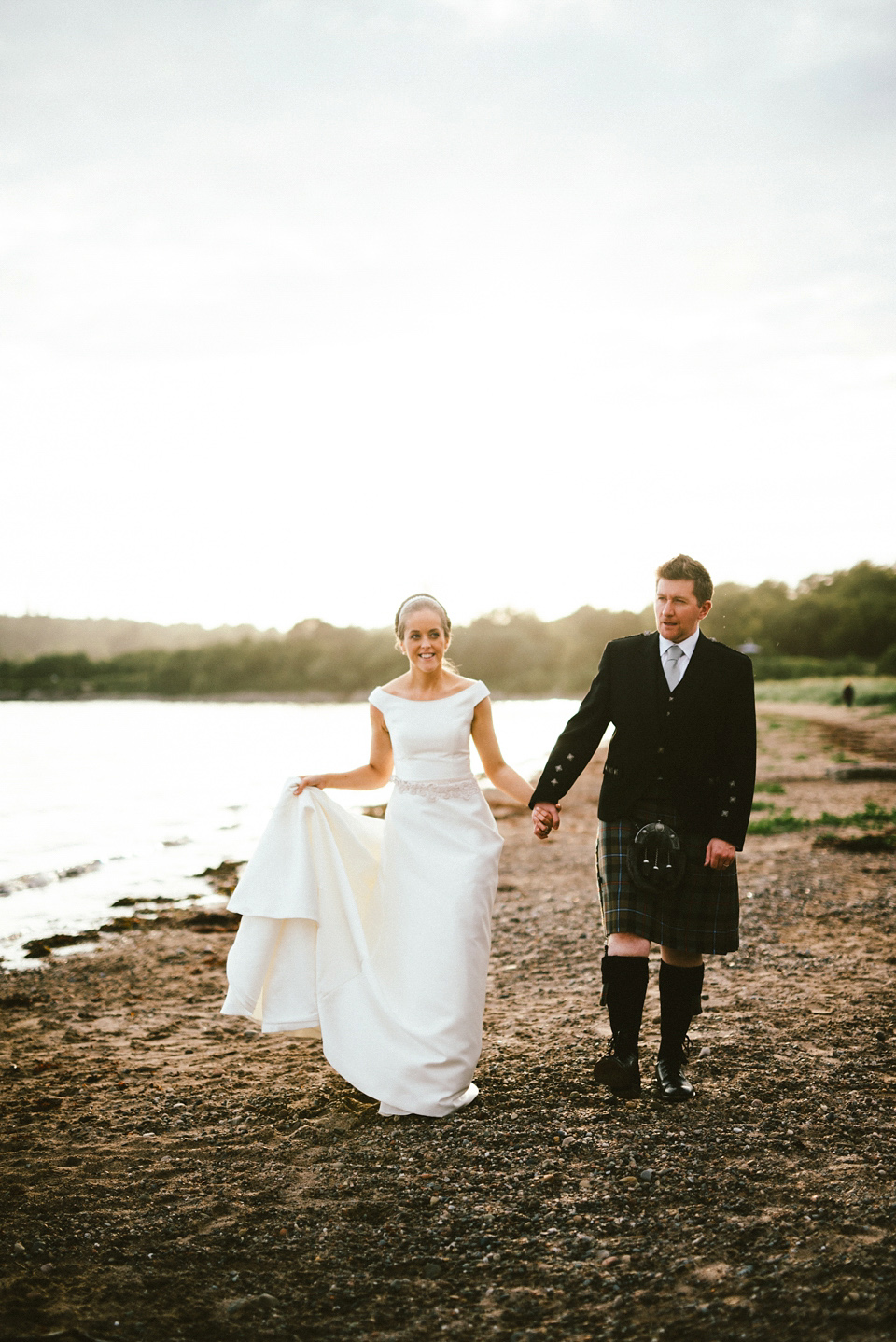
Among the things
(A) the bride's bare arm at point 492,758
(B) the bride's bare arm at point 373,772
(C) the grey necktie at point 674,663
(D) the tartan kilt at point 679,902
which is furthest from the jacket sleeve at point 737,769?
(B) the bride's bare arm at point 373,772

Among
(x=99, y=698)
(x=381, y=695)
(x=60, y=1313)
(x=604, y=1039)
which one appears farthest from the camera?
(x=99, y=698)

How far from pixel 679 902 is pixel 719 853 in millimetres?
319

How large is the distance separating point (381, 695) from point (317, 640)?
124238mm

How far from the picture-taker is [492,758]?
4.83 metres

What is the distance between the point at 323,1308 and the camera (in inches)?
113

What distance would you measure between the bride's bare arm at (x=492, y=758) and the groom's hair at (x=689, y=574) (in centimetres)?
111

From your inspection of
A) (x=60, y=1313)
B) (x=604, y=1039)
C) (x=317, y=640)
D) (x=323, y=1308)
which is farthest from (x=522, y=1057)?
(x=317, y=640)

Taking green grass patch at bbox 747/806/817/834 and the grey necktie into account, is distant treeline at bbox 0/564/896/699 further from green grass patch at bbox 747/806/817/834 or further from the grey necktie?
the grey necktie

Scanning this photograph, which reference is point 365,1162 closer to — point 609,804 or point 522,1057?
point 522,1057

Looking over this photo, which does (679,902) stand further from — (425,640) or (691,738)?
(425,640)

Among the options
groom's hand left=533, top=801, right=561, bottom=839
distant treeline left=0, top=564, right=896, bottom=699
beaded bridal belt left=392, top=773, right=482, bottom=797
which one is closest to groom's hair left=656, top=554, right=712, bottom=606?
groom's hand left=533, top=801, right=561, bottom=839

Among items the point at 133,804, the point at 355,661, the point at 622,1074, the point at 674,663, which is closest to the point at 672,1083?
the point at 622,1074

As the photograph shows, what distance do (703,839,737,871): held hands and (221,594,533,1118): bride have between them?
104cm

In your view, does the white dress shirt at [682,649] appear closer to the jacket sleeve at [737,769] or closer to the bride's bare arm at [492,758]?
the jacket sleeve at [737,769]
